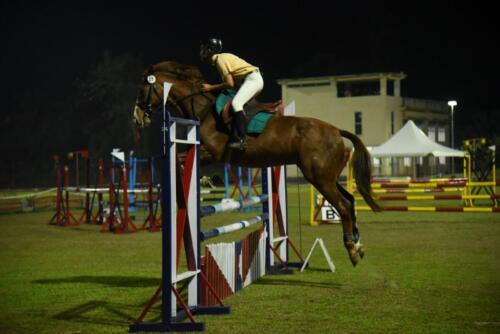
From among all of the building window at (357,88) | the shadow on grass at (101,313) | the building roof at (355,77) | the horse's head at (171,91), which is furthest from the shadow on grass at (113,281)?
the building window at (357,88)

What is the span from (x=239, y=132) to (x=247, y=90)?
0.54m

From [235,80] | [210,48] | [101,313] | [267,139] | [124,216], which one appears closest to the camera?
[101,313]

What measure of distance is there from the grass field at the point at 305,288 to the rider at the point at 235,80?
73.7 inches

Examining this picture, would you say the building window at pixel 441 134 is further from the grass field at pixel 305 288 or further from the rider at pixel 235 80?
the rider at pixel 235 80

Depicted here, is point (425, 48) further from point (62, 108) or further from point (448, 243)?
point (448, 243)

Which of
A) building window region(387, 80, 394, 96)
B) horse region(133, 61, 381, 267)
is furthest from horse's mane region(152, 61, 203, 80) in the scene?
building window region(387, 80, 394, 96)

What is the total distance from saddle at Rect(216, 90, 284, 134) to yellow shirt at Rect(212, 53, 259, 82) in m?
0.22

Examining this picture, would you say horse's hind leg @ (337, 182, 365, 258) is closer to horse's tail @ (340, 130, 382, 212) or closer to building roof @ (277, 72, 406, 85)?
horse's tail @ (340, 130, 382, 212)

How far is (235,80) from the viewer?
8.66 m

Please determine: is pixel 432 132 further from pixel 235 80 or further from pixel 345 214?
pixel 235 80

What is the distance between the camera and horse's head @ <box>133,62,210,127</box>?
864 cm

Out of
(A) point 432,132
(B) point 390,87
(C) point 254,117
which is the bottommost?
(C) point 254,117

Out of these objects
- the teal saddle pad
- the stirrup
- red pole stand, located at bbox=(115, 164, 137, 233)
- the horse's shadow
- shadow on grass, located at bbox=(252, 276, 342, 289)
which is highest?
the teal saddle pad

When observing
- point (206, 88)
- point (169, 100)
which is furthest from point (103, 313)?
point (206, 88)
